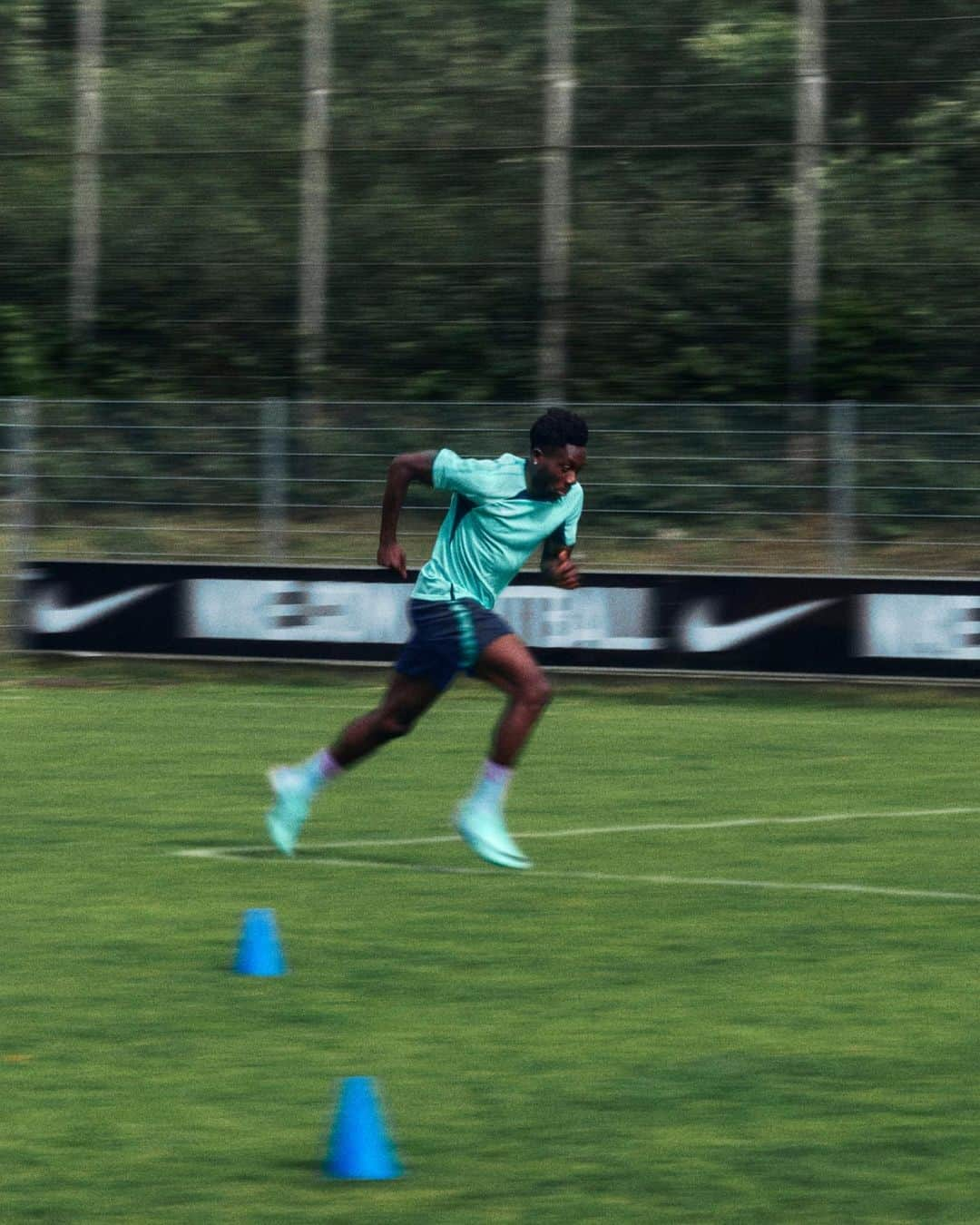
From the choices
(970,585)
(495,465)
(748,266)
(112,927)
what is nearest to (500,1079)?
(112,927)

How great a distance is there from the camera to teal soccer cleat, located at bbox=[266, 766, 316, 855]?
8789mm

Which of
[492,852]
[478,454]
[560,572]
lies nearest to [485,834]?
[492,852]

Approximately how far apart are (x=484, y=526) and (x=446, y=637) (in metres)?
0.48

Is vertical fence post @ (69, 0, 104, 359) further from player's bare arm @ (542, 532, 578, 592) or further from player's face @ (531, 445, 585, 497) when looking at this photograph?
player's face @ (531, 445, 585, 497)

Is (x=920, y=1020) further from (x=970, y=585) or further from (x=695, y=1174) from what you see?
(x=970, y=585)

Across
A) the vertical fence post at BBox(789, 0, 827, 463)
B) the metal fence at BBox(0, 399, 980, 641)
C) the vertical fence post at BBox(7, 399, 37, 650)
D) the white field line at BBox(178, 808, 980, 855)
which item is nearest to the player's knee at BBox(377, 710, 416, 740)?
the white field line at BBox(178, 808, 980, 855)

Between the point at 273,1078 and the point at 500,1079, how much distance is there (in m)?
0.55

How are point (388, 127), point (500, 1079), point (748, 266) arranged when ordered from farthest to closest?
point (388, 127), point (748, 266), point (500, 1079)

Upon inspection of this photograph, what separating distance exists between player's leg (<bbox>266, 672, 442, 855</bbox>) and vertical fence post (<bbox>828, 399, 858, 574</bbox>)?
886 centimetres

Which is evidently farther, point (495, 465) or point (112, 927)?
point (495, 465)

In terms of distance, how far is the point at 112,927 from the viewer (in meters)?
7.39

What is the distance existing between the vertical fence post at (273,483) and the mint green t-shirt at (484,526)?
31.1 feet

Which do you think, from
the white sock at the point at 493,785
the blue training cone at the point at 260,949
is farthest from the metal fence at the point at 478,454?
the blue training cone at the point at 260,949

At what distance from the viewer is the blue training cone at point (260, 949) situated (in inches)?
260
